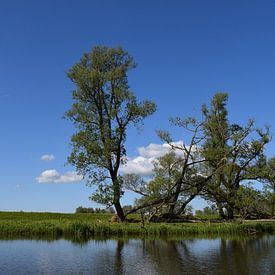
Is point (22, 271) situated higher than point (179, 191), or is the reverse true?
point (179, 191)

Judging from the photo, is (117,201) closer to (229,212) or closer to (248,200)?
(248,200)

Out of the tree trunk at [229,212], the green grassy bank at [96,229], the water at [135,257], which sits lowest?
the water at [135,257]

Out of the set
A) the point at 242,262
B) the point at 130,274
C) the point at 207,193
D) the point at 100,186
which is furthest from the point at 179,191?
the point at 130,274

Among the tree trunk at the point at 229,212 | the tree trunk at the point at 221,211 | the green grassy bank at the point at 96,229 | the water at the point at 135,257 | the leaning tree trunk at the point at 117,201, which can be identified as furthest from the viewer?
the tree trunk at the point at 221,211

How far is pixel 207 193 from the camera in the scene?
161ft

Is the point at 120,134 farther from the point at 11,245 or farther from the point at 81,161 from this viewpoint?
the point at 11,245

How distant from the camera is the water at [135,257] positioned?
1712cm

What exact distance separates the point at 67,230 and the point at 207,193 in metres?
22.6

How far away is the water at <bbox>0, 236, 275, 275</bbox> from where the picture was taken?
17.1 metres

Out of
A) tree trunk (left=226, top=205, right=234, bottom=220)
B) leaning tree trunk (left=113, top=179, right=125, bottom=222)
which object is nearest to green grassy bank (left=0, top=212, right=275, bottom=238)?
leaning tree trunk (left=113, top=179, right=125, bottom=222)

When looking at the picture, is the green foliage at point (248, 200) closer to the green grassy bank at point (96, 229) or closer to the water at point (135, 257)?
the green grassy bank at point (96, 229)

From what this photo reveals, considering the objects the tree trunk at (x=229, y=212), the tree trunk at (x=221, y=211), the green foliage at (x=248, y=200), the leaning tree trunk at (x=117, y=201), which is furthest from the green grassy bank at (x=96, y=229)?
the tree trunk at (x=221, y=211)

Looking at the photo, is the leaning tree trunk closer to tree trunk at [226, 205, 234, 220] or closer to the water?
the water

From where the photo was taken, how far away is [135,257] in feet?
68.4
